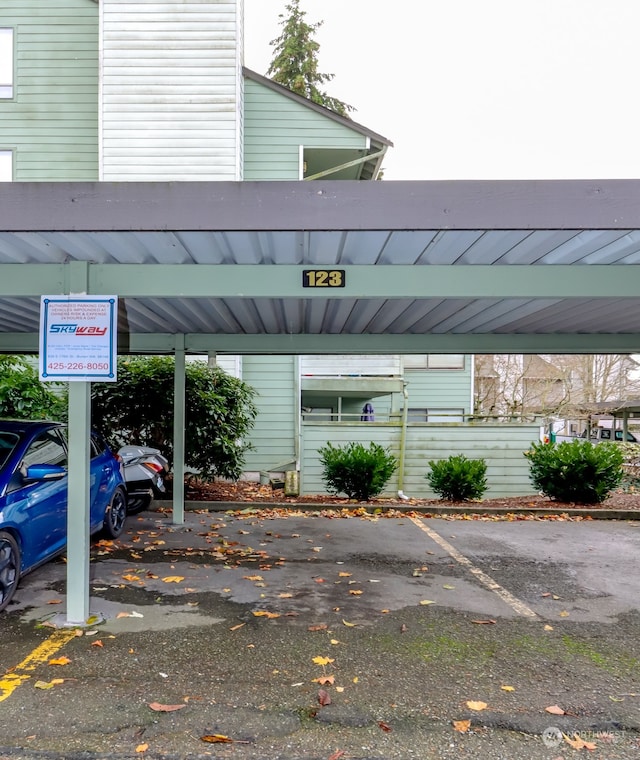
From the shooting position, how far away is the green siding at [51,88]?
13922 mm

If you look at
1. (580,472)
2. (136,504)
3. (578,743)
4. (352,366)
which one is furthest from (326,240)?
(352,366)

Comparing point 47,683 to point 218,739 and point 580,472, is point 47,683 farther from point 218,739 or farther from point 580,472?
point 580,472

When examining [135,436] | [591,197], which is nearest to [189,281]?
[591,197]

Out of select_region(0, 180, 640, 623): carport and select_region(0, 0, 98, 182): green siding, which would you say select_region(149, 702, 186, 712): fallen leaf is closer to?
select_region(0, 180, 640, 623): carport

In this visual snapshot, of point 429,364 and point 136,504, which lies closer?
point 136,504

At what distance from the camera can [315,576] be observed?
20.1ft

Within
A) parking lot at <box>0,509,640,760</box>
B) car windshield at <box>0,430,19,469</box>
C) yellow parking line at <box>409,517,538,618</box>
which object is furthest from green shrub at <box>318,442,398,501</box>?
car windshield at <box>0,430,19,469</box>

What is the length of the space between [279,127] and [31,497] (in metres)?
11.5

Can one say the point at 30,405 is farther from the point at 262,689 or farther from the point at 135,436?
the point at 262,689

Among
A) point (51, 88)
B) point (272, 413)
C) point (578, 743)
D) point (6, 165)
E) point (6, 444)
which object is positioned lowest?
point (578, 743)

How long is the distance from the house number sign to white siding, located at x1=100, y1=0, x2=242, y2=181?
9577 millimetres

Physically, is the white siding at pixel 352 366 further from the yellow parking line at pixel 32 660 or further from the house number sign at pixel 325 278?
the yellow parking line at pixel 32 660

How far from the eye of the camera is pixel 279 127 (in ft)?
46.9

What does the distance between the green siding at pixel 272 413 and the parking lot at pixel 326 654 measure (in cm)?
650
